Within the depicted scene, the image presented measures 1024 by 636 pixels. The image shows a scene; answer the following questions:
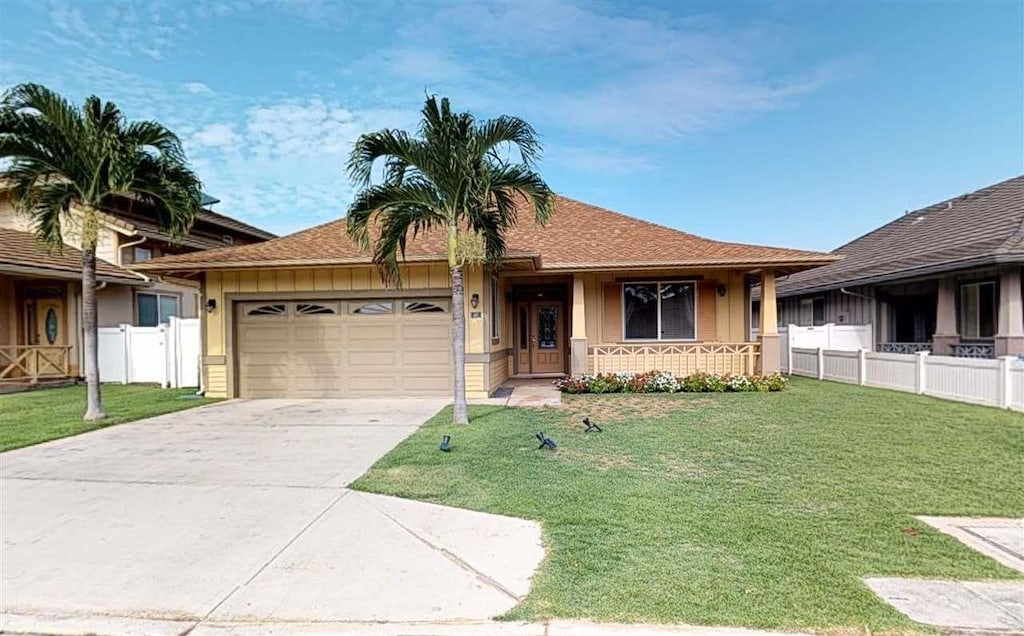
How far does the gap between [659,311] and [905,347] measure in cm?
794

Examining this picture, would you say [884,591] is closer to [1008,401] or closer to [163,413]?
[1008,401]

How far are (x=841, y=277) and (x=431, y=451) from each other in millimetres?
16528

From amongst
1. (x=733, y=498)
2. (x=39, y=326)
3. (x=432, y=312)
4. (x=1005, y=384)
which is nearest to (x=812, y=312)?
(x=1005, y=384)

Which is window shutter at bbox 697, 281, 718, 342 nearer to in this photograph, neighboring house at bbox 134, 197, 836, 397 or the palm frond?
neighboring house at bbox 134, 197, 836, 397

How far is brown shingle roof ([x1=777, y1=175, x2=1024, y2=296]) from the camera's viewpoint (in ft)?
43.1

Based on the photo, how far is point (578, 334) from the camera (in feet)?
45.1

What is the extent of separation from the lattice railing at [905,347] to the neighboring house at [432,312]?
563 centimetres

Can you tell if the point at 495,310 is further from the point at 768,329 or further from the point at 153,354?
the point at 153,354

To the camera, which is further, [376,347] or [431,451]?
[376,347]

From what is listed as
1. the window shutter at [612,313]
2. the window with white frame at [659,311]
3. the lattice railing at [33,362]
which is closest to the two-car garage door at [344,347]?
the window shutter at [612,313]

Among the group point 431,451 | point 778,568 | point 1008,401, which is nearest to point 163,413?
point 431,451

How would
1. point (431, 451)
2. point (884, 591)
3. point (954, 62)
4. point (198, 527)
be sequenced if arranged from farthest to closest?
1. point (954, 62)
2. point (431, 451)
3. point (198, 527)
4. point (884, 591)

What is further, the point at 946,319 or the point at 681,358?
the point at 946,319

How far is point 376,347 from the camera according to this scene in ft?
41.7
